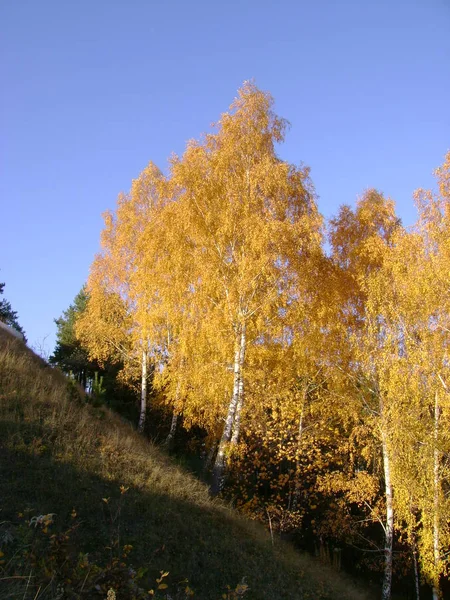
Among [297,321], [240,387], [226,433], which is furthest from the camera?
[297,321]

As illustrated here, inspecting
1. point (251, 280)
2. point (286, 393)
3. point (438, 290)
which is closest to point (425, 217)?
point (438, 290)

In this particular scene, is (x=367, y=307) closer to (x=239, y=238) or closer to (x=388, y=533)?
(x=239, y=238)

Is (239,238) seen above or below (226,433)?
above

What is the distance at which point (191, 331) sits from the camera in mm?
11047

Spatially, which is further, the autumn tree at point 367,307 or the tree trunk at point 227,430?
the autumn tree at point 367,307

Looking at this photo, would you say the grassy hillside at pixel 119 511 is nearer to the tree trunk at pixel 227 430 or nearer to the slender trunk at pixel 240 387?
the tree trunk at pixel 227 430

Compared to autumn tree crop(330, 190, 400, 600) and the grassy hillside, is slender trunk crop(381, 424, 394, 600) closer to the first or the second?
autumn tree crop(330, 190, 400, 600)

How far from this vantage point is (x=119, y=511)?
6918 millimetres

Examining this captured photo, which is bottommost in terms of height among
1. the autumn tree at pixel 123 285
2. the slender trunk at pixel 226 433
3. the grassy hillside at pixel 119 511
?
the grassy hillside at pixel 119 511

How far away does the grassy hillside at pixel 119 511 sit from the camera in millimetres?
6051

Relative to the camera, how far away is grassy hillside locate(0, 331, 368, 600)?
6051mm

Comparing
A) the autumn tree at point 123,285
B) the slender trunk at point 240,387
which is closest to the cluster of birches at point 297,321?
the slender trunk at point 240,387

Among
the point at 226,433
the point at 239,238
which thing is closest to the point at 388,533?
the point at 226,433

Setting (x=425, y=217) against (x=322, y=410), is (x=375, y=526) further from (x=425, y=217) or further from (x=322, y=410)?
(x=425, y=217)
